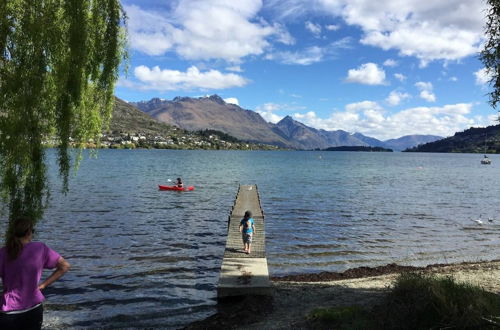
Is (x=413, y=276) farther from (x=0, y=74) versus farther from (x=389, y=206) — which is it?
(x=389, y=206)

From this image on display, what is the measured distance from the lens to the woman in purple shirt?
6.26 m

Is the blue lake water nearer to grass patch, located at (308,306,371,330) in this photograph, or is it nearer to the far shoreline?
the far shoreline

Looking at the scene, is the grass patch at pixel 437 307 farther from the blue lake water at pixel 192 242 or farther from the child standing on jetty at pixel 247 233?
the child standing on jetty at pixel 247 233

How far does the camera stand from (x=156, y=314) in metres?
14.4

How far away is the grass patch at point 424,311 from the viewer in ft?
27.4

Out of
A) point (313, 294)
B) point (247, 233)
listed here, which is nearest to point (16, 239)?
point (313, 294)

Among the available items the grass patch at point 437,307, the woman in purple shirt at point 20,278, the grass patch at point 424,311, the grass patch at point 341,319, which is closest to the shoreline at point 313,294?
the grass patch at point 341,319

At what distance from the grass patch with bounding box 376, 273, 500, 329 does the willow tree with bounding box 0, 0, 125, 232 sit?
35.0 ft

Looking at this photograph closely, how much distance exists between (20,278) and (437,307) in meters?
9.14

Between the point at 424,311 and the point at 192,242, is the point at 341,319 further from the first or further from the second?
the point at 192,242

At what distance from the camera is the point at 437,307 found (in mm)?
9172

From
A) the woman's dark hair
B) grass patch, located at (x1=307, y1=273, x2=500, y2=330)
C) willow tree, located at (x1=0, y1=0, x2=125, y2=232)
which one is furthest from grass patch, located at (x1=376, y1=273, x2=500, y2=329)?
willow tree, located at (x1=0, y1=0, x2=125, y2=232)

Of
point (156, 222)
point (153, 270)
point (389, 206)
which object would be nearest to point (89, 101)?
point (153, 270)

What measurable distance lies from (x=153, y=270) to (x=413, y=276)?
13321 millimetres
